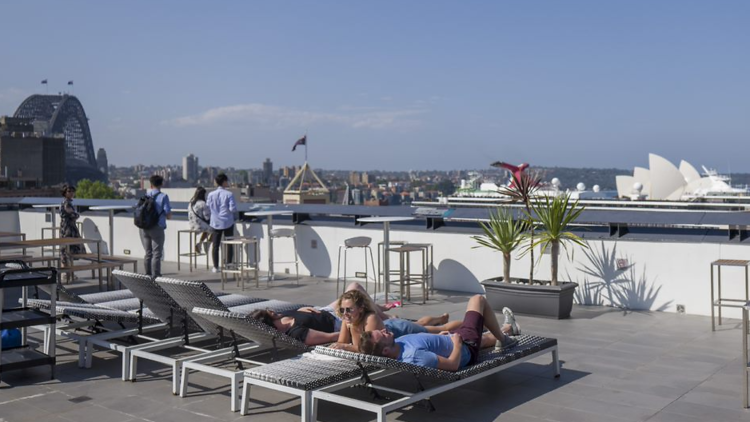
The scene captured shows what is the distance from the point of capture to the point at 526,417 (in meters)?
4.61

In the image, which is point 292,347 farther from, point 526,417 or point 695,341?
Result: point 695,341

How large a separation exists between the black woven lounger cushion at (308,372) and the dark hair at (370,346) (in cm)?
18

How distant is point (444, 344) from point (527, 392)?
0.87 m

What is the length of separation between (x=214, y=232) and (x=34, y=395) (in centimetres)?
696

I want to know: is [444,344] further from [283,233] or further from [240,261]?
[240,261]

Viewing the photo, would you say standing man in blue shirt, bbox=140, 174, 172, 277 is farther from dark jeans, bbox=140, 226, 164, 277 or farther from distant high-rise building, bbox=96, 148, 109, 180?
distant high-rise building, bbox=96, 148, 109, 180

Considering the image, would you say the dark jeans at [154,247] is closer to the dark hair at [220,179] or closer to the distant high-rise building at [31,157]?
the dark hair at [220,179]

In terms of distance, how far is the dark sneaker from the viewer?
5297mm

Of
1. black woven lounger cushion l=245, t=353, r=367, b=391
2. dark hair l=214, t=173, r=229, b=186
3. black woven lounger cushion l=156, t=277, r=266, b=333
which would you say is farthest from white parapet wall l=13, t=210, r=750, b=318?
black woven lounger cushion l=245, t=353, r=367, b=391

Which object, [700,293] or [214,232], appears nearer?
[700,293]

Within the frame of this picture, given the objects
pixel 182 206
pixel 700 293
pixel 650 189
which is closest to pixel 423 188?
pixel 650 189

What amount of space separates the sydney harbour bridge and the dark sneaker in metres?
154

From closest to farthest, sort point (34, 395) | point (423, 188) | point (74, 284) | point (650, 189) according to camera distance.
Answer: point (34, 395)
point (74, 284)
point (650, 189)
point (423, 188)

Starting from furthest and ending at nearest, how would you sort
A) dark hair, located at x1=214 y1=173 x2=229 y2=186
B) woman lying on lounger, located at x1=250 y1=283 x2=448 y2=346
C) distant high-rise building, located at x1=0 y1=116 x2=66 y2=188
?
distant high-rise building, located at x1=0 y1=116 x2=66 y2=188
dark hair, located at x1=214 y1=173 x2=229 y2=186
woman lying on lounger, located at x1=250 y1=283 x2=448 y2=346
